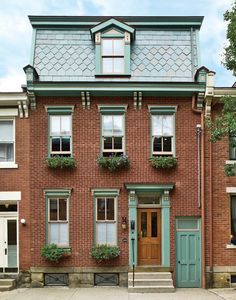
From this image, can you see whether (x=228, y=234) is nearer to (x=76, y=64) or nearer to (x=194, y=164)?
(x=194, y=164)

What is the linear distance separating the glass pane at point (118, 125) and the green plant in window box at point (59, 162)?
200 cm

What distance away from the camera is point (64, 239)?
52.5 ft

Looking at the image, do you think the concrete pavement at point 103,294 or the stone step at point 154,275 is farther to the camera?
the stone step at point 154,275

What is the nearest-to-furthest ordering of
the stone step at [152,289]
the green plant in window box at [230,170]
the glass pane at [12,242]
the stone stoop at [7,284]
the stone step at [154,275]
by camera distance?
1. the green plant in window box at [230,170]
2. the stone step at [152,289]
3. the stone stoop at [7,284]
4. the stone step at [154,275]
5. the glass pane at [12,242]

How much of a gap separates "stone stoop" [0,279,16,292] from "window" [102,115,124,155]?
5.79 m

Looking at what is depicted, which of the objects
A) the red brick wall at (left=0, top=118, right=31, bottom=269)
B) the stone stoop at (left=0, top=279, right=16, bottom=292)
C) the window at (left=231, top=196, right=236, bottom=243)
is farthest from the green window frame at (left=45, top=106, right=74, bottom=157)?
the window at (left=231, top=196, right=236, bottom=243)

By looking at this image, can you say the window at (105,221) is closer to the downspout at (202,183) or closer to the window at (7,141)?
the downspout at (202,183)

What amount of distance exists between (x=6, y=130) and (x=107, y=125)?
155 inches

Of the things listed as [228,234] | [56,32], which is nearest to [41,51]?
[56,32]

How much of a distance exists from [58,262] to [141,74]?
784 cm

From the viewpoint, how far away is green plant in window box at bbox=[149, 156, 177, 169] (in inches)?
623

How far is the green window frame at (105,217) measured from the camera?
630 inches

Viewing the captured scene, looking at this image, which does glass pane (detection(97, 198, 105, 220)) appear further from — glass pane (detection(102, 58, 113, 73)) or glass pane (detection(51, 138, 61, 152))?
glass pane (detection(102, 58, 113, 73))

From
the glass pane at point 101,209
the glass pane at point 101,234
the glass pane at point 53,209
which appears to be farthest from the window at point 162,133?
the glass pane at point 53,209
